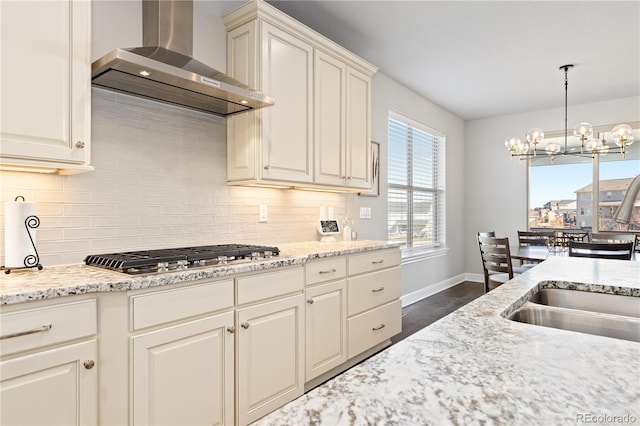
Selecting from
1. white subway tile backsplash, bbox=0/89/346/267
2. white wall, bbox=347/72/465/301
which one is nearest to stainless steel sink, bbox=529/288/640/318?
white subway tile backsplash, bbox=0/89/346/267

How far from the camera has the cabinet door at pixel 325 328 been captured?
7.94 ft

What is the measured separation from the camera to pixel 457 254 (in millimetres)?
6258

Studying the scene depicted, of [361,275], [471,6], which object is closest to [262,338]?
[361,275]

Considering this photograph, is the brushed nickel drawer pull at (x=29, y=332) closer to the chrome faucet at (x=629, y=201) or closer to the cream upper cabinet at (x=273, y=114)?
the cream upper cabinet at (x=273, y=114)

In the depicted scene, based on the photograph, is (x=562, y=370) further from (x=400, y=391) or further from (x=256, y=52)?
(x=256, y=52)

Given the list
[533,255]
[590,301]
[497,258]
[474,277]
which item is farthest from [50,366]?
[474,277]

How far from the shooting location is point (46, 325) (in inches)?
52.7

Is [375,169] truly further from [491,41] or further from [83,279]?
[83,279]

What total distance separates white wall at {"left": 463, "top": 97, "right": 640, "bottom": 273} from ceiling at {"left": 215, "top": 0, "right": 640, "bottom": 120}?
2.77 feet

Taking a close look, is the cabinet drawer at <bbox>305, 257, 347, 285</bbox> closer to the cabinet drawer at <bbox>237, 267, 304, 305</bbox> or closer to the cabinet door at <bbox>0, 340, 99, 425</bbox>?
the cabinet drawer at <bbox>237, 267, 304, 305</bbox>

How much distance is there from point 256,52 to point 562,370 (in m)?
2.42

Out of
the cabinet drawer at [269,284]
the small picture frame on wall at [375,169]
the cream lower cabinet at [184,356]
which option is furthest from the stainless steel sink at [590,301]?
the small picture frame on wall at [375,169]

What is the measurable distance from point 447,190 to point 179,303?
5.00 m

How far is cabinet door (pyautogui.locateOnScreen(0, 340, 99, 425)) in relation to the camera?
1266mm
